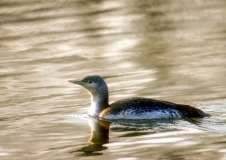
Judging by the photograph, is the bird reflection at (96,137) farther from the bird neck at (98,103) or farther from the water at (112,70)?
the bird neck at (98,103)

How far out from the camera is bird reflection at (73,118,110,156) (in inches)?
411

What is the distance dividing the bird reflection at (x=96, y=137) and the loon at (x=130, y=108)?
19 cm

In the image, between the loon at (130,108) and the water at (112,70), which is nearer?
the water at (112,70)

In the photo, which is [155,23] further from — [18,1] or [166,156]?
[166,156]

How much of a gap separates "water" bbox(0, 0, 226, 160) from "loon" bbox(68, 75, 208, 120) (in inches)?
6.4

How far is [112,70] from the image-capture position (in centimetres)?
1509

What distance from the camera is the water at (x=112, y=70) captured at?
10633 mm

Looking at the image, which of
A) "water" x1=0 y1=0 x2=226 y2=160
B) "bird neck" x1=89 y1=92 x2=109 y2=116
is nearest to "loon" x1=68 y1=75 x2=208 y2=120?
"bird neck" x1=89 y1=92 x2=109 y2=116

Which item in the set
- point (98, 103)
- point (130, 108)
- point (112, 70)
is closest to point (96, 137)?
point (130, 108)

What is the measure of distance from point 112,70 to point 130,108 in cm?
308

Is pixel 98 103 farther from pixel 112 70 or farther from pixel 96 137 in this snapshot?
pixel 112 70

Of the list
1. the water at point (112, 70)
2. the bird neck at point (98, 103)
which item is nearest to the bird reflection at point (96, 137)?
the water at point (112, 70)

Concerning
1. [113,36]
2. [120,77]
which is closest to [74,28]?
[113,36]

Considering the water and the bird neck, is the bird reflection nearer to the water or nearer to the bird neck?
the water
